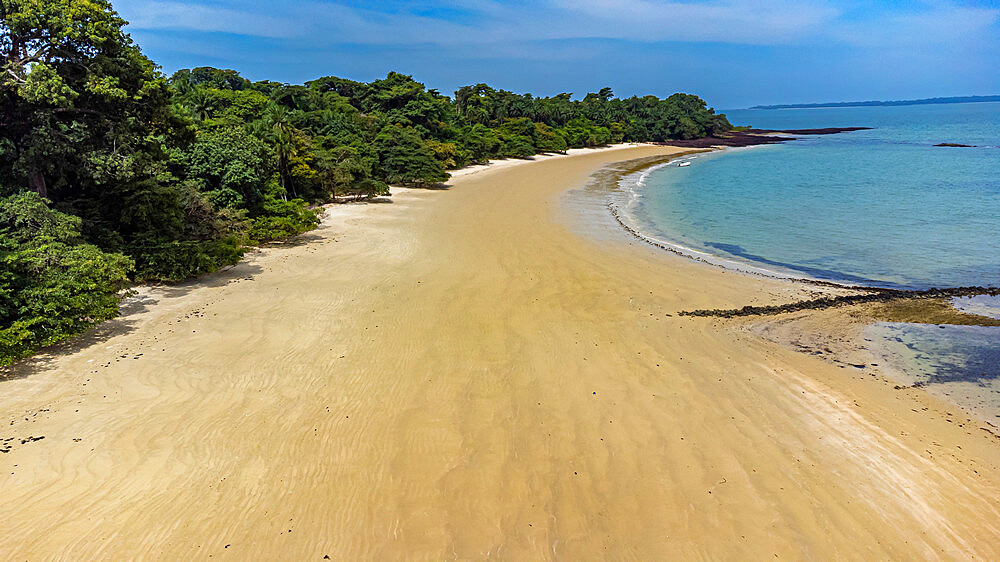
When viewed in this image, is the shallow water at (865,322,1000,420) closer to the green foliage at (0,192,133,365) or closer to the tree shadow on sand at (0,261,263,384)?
the green foliage at (0,192,133,365)

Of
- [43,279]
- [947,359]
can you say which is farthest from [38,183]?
[947,359]

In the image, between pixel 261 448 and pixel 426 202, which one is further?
pixel 426 202

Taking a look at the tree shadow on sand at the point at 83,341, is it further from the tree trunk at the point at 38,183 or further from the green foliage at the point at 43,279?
the tree trunk at the point at 38,183

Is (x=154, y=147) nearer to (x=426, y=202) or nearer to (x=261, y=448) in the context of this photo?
(x=261, y=448)

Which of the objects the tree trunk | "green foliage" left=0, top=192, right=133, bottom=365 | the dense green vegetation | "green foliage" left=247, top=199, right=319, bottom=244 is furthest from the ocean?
the tree trunk

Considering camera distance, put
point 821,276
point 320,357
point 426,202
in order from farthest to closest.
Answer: point 426,202 < point 821,276 < point 320,357

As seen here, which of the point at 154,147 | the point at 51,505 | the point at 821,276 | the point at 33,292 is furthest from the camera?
the point at 821,276

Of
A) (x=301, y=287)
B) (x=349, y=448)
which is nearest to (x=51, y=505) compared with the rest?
(x=349, y=448)

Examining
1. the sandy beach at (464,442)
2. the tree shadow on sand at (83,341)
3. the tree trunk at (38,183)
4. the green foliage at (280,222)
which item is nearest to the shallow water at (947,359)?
the sandy beach at (464,442)
